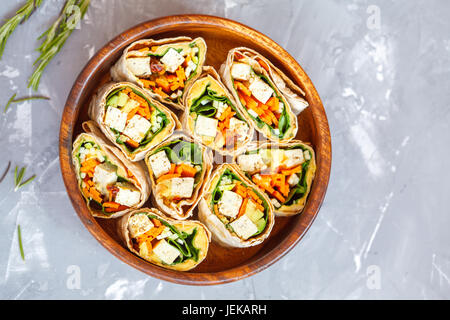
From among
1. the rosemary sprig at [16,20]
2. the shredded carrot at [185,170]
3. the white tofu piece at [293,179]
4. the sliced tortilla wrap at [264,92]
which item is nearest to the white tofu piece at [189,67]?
the sliced tortilla wrap at [264,92]

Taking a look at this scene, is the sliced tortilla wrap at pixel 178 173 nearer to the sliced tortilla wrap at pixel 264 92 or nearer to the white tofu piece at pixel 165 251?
the white tofu piece at pixel 165 251

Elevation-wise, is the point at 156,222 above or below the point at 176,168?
below

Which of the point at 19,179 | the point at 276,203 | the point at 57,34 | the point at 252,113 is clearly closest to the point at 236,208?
the point at 276,203

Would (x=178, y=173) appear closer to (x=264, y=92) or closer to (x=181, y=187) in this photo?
(x=181, y=187)

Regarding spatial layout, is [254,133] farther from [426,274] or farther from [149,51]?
[426,274]

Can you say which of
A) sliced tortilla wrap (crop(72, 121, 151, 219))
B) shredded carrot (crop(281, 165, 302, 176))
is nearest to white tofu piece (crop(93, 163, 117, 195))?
sliced tortilla wrap (crop(72, 121, 151, 219))
